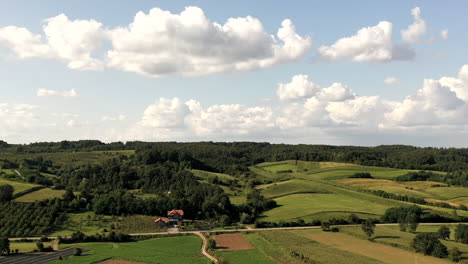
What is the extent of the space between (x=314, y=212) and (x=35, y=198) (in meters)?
101

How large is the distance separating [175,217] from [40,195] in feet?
185

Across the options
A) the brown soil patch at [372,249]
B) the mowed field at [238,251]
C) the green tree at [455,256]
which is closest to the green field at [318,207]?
the brown soil patch at [372,249]

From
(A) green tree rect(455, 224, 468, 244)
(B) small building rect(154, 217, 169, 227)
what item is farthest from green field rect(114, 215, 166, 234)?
(A) green tree rect(455, 224, 468, 244)

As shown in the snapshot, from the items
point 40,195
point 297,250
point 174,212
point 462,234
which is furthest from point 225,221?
point 40,195

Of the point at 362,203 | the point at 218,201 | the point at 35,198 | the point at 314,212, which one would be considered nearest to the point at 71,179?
the point at 35,198

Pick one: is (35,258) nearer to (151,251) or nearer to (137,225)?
(151,251)

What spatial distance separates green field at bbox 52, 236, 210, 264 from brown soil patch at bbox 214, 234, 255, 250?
513 centimetres

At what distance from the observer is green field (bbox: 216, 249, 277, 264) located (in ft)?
235

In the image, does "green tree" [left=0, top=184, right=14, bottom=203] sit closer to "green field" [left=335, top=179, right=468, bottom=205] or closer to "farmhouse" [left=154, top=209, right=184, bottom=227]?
"farmhouse" [left=154, top=209, right=184, bottom=227]

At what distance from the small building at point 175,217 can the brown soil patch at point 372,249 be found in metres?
45.7

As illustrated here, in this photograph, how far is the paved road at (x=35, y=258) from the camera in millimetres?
75750

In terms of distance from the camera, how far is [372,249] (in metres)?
79.8

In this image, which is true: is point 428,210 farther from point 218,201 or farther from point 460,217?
point 218,201

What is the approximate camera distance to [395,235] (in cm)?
9494
